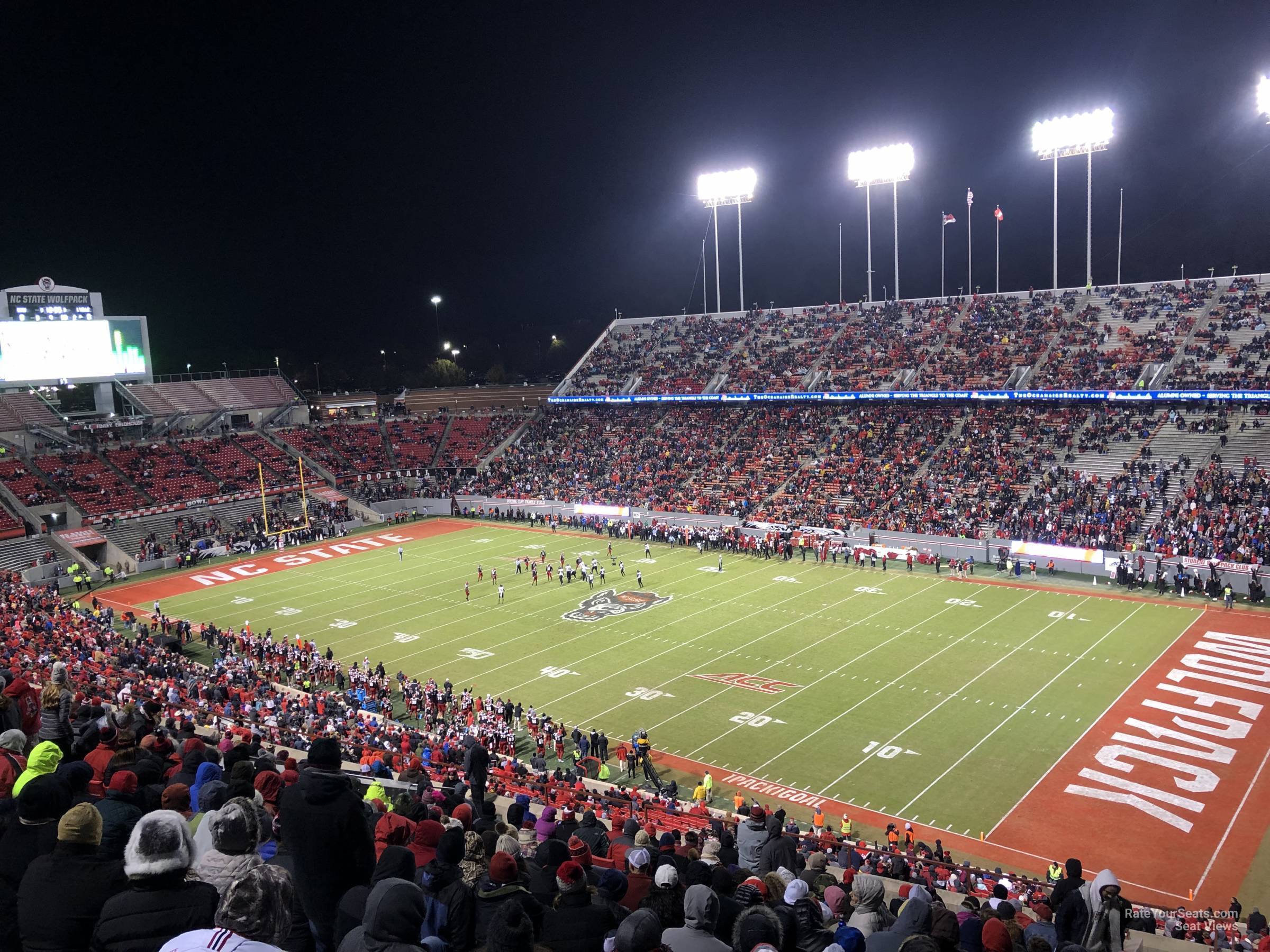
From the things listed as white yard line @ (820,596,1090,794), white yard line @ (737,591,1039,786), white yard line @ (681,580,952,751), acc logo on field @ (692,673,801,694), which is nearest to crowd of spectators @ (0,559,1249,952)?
white yard line @ (820,596,1090,794)

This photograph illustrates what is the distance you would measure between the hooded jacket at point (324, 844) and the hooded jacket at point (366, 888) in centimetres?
24

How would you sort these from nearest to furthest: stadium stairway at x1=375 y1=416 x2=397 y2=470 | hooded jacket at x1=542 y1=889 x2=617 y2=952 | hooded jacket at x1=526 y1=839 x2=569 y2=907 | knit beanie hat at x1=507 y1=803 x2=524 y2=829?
hooded jacket at x1=542 y1=889 x2=617 y2=952, hooded jacket at x1=526 y1=839 x2=569 y2=907, knit beanie hat at x1=507 y1=803 x2=524 y2=829, stadium stairway at x1=375 y1=416 x2=397 y2=470

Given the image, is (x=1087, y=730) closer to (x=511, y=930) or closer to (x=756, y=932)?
(x=756, y=932)

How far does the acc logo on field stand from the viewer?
2595cm

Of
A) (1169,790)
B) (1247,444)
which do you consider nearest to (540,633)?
(1169,790)

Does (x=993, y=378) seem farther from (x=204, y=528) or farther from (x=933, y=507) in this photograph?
(x=204, y=528)

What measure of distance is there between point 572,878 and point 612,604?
102 feet

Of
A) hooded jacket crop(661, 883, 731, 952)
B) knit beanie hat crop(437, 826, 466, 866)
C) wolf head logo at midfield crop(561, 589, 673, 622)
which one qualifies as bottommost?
wolf head logo at midfield crop(561, 589, 673, 622)

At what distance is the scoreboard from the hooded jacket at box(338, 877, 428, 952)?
5726 centimetres

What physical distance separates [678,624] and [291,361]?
77.3 meters

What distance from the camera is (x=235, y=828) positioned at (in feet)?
13.0

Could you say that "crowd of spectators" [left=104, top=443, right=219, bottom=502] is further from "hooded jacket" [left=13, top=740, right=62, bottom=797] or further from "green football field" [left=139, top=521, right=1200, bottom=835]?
"hooded jacket" [left=13, top=740, right=62, bottom=797]

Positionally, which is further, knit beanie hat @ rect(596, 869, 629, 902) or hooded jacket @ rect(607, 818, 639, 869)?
hooded jacket @ rect(607, 818, 639, 869)

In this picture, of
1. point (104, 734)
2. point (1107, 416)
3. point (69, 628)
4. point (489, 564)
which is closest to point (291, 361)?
point (489, 564)
